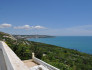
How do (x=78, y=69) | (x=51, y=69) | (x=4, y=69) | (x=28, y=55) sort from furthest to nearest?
(x=78, y=69) → (x=28, y=55) → (x=51, y=69) → (x=4, y=69)

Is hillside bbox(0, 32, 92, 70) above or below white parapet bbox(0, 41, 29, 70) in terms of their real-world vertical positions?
below

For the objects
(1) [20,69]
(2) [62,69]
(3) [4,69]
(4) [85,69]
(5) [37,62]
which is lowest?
(4) [85,69]

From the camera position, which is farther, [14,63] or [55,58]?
[55,58]

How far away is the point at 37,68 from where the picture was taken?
254 inches

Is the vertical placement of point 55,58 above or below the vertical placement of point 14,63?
below

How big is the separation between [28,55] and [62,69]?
4.23 metres

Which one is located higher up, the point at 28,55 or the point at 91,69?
the point at 28,55

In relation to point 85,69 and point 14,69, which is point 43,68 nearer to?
point 14,69

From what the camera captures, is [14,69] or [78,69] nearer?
[14,69]

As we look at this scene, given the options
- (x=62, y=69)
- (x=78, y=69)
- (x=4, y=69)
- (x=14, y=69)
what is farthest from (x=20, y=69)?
(x=78, y=69)

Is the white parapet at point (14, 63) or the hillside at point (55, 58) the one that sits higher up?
the white parapet at point (14, 63)

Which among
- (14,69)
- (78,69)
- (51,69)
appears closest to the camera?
(14,69)

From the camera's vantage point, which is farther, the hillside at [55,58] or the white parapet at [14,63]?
the hillside at [55,58]

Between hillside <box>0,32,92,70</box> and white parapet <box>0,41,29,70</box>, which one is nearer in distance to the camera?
white parapet <box>0,41,29,70</box>
